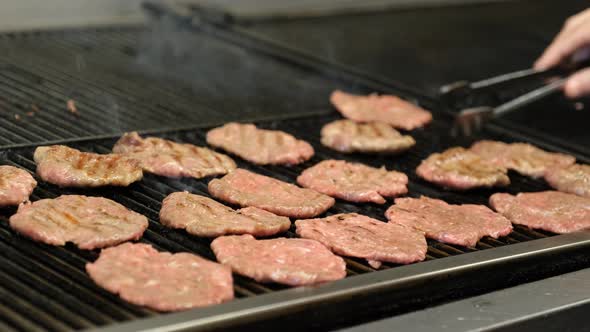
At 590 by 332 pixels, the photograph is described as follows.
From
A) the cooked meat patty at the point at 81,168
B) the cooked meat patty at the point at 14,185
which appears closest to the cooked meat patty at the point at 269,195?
the cooked meat patty at the point at 81,168

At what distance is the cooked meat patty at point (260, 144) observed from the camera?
3.58 meters

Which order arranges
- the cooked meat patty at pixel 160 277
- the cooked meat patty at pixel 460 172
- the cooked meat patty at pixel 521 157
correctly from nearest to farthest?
the cooked meat patty at pixel 160 277
the cooked meat patty at pixel 460 172
the cooked meat patty at pixel 521 157

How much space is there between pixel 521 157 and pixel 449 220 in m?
0.90

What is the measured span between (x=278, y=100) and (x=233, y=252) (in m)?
1.96

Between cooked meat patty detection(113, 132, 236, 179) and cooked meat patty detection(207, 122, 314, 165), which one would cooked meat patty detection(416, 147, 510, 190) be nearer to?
cooked meat patty detection(207, 122, 314, 165)

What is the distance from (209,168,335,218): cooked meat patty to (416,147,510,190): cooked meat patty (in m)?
0.59

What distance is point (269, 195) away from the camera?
3.18m

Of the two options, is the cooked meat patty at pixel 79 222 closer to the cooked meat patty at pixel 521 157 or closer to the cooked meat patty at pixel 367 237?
the cooked meat patty at pixel 367 237

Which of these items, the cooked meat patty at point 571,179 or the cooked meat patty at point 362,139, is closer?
the cooked meat patty at point 571,179

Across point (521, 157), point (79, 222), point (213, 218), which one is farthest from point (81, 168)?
point (521, 157)


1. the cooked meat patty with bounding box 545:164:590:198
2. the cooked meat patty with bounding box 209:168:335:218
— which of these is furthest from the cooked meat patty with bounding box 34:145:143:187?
the cooked meat patty with bounding box 545:164:590:198

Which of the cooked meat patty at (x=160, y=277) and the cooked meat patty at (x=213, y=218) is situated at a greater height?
the cooked meat patty at (x=213, y=218)

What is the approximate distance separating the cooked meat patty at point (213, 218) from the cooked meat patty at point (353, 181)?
0.42 m

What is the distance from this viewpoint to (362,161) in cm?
385
